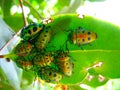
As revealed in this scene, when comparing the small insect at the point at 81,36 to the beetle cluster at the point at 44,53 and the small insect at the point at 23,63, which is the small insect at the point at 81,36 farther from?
the small insect at the point at 23,63

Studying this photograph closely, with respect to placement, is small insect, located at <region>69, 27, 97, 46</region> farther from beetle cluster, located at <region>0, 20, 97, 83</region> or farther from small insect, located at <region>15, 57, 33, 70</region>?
small insect, located at <region>15, 57, 33, 70</region>

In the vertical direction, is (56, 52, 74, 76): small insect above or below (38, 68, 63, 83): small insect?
above

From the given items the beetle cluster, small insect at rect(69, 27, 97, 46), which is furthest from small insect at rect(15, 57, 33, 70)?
small insect at rect(69, 27, 97, 46)

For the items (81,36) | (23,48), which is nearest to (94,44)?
(81,36)

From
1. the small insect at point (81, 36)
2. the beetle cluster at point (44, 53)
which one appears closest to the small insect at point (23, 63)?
the beetle cluster at point (44, 53)

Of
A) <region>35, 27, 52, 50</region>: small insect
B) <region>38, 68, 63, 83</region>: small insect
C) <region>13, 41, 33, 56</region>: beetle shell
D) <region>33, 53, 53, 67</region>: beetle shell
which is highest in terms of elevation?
<region>35, 27, 52, 50</region>: small insect

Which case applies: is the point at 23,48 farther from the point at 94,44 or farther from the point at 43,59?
the point at 94,44

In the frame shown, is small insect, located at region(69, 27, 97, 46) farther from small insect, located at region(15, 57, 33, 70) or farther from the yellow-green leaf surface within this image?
small insect, located at region(15, 57, 33, 70)

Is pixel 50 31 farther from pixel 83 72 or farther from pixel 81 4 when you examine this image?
pixel 81 4
